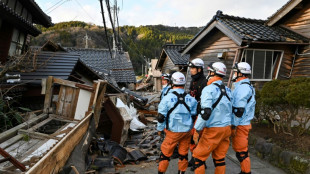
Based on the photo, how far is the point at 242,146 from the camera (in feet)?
13.7

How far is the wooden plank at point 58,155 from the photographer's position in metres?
2.53

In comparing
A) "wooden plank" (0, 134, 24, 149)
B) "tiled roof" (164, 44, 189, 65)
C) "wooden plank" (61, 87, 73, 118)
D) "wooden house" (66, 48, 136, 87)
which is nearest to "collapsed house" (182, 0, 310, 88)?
"wooden plank" (61, 87, 73, 118)

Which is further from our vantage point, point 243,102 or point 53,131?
point 53,131

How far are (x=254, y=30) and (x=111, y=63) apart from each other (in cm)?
1725

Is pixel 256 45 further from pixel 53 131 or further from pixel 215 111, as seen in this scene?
pixel 53 131

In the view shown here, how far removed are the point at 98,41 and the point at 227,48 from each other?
65476mm

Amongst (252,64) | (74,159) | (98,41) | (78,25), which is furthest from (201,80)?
(78,25)

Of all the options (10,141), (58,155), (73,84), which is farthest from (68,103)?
(58,155)

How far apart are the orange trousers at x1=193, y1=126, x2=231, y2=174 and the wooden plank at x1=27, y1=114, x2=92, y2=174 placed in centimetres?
226

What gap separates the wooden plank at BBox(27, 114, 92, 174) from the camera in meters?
2.53

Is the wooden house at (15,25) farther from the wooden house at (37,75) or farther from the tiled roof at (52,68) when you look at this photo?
the tiled roof at (52,68)

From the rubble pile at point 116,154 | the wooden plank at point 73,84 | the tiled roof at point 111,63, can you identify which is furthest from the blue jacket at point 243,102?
the tiled roof at point 111,63

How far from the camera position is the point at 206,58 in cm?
1059

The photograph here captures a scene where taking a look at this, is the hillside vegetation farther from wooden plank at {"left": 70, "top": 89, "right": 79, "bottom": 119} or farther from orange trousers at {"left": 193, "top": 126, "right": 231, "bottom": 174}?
orange trousers at {"left": 193, "top": 126, "right": 231, "bottom": 174}
